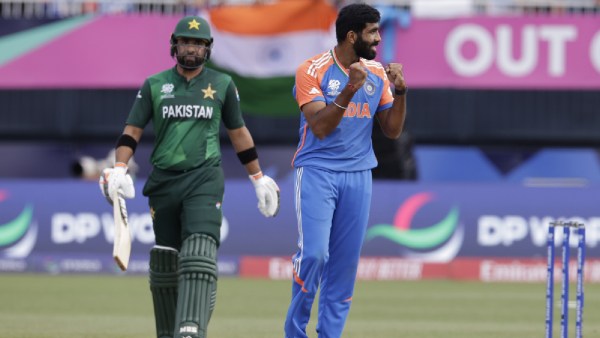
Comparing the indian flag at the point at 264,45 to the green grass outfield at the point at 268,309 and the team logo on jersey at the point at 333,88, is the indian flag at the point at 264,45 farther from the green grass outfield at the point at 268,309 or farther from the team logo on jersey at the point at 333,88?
the team logo on jersey at the point at 333,88

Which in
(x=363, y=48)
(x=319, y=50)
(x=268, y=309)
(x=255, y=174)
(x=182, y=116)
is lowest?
(x=268, y=309)

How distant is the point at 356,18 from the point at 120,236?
1.76 metres

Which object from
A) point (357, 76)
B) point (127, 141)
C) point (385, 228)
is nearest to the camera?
point (357, 76)

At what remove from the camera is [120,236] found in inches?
277

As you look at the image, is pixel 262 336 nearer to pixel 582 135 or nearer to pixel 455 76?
pixel 455 76

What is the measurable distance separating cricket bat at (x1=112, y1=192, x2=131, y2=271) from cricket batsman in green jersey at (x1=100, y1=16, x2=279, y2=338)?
0.07 meters

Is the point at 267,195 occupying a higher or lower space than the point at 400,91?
lower

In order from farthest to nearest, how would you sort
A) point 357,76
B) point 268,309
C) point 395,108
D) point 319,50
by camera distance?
point 319,50
point 268,309
point 395,108
point 357,76

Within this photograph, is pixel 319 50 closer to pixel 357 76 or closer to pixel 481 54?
pixel 481 54

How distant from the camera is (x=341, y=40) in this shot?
7.30 metres

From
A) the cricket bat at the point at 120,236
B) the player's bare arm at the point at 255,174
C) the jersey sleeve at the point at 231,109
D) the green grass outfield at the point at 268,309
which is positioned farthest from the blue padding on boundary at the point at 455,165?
the cricket bat at the point at 120,236

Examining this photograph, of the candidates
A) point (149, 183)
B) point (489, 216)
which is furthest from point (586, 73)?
point (149, 183)

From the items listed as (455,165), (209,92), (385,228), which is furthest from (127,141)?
(455,165)

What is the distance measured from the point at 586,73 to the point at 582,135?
1.39 m
